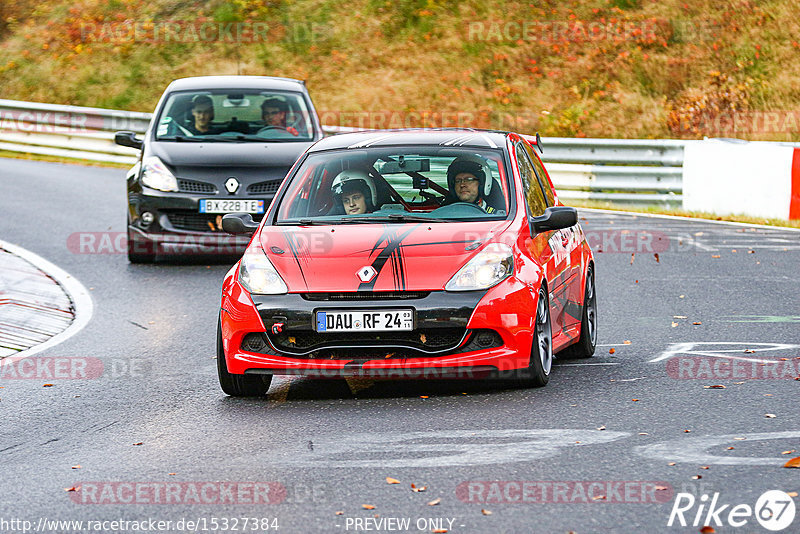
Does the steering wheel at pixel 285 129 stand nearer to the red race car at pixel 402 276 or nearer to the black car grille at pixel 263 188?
the black car grille at pixel 263 188

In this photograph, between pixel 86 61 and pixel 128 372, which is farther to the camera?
pixel 86 61

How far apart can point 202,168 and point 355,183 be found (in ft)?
18.6

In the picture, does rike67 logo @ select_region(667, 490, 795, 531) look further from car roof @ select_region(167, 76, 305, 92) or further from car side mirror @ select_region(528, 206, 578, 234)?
car roof @ select_region(167, 76, 305, 92)

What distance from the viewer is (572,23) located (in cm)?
3500

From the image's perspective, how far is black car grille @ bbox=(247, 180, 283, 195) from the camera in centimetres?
1378

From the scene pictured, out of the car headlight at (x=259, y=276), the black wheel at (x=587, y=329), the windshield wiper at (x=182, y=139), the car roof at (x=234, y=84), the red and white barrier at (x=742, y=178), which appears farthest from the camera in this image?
the red and white barrier at (x=742, y=178)

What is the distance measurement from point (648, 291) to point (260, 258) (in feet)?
18.2

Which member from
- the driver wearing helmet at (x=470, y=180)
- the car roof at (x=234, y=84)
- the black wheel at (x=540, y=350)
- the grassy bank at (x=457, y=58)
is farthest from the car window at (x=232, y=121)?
the grassy bank at (x=457, y=58)

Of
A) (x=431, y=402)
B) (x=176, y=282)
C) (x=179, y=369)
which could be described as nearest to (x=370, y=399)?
(x=431, y=402)

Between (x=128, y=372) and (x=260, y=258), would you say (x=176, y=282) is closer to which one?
(x=128, y=372)

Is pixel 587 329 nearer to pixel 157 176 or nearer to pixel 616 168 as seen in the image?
pixel 157 176

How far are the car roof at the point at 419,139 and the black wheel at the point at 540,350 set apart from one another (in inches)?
53.7

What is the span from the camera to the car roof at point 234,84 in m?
15.6

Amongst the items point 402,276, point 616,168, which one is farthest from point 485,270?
point 616,168
